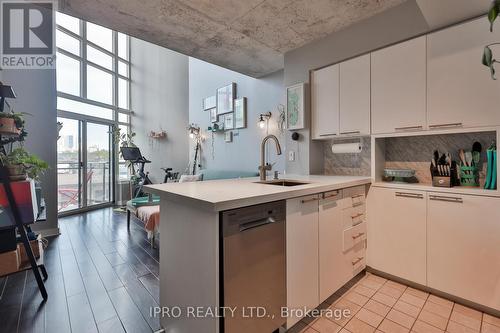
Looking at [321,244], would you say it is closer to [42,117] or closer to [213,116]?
[213,116]

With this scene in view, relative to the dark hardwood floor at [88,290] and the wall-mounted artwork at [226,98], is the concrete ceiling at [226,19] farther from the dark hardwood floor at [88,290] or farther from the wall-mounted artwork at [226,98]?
the dark hardwood floor at [88,290]

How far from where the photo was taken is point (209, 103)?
16.1 ft

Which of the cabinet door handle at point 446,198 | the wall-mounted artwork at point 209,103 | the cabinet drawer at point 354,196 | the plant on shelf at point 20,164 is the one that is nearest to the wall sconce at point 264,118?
the wall-mounted artwork at point 209,103

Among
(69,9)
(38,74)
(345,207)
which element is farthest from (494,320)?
(38,74)

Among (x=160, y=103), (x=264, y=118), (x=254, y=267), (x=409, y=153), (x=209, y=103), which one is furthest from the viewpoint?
(x=160, y=103)

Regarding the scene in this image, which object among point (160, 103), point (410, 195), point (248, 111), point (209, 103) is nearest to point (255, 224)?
point (410, 195)

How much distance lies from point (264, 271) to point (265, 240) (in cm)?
17

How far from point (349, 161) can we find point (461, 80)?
46.9 inches

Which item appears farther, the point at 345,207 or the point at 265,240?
the point at 345,207

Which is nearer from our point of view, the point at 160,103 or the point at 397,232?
the point at 397,232

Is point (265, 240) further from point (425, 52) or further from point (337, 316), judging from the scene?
point (425, 52)

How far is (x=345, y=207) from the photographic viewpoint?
1890mm

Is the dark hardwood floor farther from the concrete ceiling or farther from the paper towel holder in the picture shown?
the concrete ceiling

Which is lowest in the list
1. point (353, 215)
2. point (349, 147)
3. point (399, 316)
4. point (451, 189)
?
point (399, 316)
